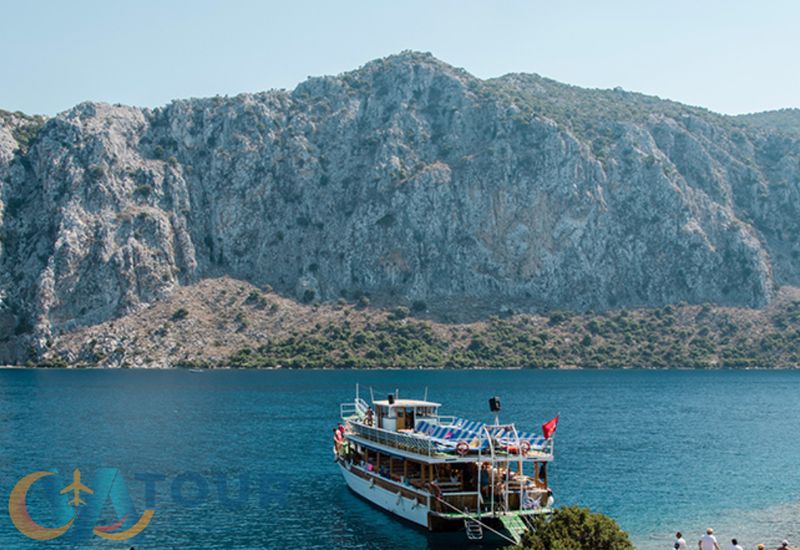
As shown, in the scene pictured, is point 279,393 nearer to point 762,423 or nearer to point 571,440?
point 571,440

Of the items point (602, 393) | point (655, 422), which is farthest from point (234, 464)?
point (602, 393)

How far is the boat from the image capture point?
51156 millimetres

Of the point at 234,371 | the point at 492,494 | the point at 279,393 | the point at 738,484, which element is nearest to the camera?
the point at 492,494

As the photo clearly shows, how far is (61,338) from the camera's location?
197250 millimetres

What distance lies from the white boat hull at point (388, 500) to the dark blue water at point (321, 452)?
2.70 ft

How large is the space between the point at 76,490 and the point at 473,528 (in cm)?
3396

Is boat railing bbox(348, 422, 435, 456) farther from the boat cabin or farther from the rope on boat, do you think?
the rope on boat

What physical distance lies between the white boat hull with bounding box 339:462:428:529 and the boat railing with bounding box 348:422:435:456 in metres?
3.14

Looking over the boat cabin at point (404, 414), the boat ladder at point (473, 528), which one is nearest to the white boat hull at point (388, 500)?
the boat ladder at point (473, 528)

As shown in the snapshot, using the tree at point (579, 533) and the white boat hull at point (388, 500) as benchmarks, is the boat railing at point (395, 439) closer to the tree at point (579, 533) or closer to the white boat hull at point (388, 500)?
the white boat hull at point (388, 500)

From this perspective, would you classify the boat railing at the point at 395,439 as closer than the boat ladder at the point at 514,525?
No

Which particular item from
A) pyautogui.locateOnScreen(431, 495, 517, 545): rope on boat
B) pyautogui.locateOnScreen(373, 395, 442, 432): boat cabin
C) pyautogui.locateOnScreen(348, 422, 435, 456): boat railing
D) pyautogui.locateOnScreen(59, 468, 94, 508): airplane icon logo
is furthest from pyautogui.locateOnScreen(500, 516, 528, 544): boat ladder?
pyautogui.locateOnScreen(59, 468, 94, 508): airplane icon logo

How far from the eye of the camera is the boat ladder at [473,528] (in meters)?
50.1

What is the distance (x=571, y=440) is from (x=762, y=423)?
34676 millimetres
